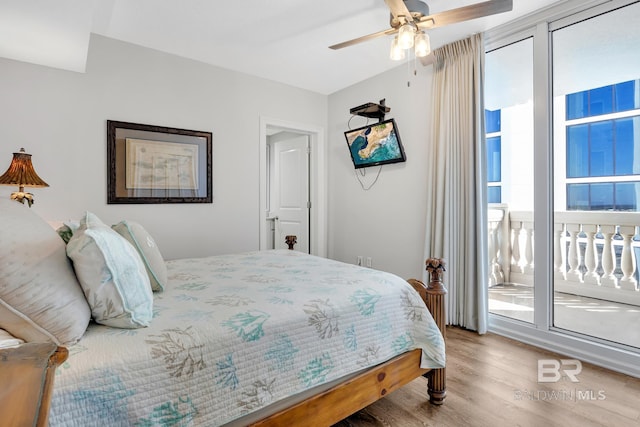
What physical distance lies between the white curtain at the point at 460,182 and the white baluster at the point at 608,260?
1.02 m

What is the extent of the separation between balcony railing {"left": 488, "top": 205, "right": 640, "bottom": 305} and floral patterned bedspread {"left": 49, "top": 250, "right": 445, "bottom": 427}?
1825mm

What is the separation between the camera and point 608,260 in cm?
288

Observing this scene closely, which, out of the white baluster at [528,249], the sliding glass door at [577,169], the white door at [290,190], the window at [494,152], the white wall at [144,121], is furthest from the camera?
the white door at [290,190]

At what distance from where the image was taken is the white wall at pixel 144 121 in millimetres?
2643

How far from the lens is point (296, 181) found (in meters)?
4.62

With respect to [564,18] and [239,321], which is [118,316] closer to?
[239,321]

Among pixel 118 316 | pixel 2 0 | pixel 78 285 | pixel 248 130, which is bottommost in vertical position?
pixel 118 316

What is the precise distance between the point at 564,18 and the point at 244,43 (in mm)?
2573

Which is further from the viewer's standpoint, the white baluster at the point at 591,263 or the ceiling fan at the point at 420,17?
the white baluster at the point at 591,263

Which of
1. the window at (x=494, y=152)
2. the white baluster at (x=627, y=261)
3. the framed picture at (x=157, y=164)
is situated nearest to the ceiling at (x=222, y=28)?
the framed picture at (x=157, y=164)

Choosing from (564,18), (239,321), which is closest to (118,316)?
(239,321)

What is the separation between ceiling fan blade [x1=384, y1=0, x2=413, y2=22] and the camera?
6.04ft

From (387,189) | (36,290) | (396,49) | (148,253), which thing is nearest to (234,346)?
(36,290)

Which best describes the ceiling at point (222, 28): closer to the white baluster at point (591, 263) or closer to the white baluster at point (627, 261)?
the white baluster at point (627, 261)
